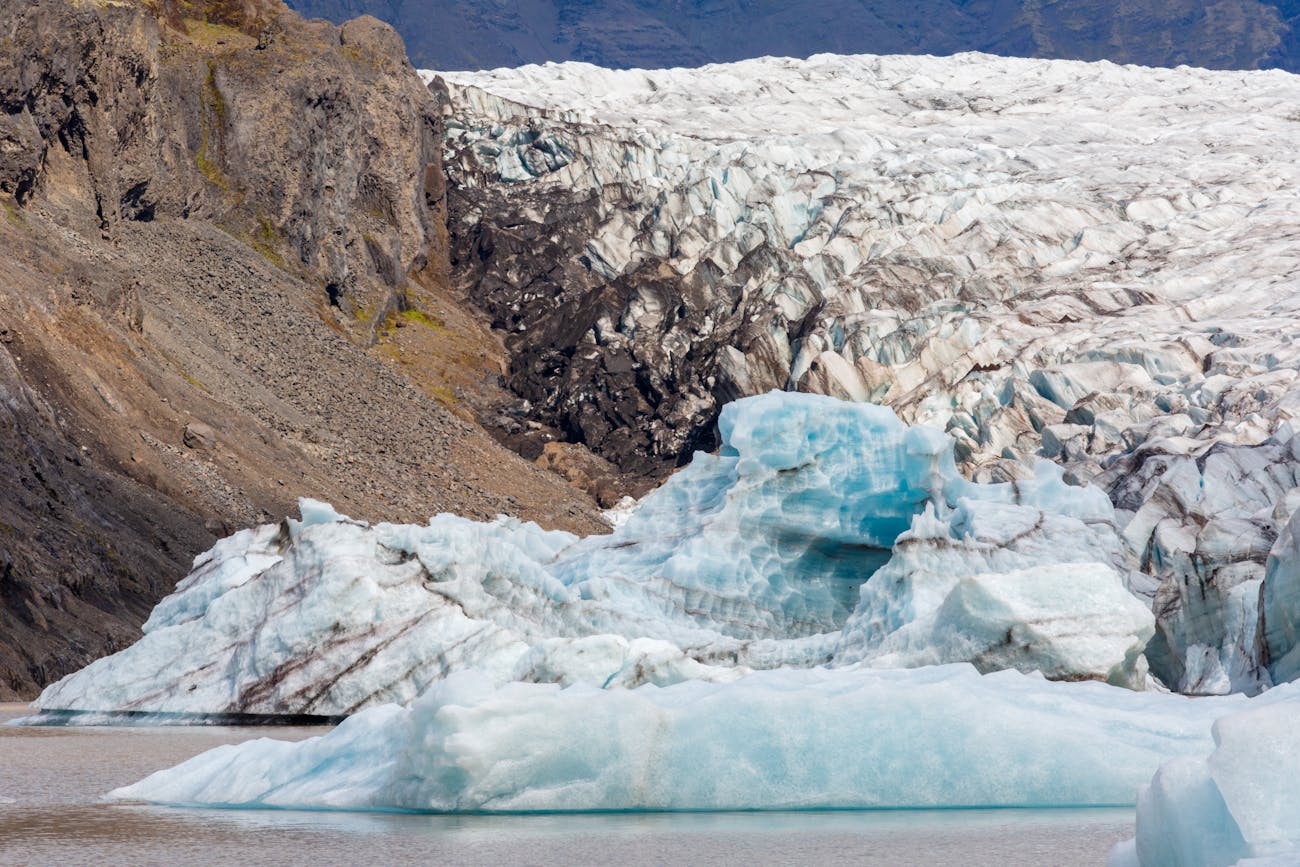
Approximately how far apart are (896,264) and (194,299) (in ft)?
91.3

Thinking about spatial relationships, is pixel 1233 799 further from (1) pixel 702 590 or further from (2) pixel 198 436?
(2) pixel 198 436

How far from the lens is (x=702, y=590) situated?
58.6ft

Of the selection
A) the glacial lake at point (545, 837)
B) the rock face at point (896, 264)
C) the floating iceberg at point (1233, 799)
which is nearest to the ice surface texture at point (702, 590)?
the glacial lake at point (545, 837)

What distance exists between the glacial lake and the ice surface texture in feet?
16.9

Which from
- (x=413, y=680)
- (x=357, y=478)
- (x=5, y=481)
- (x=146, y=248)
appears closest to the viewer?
(x=413, y=680)

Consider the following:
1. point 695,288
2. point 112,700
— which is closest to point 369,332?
point 695,288

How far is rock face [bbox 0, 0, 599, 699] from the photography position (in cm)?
2852

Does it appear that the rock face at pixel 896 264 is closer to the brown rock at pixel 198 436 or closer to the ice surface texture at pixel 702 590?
the ice surface texture at pixel 702 590

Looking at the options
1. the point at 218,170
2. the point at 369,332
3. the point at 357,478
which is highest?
the point at 218,170

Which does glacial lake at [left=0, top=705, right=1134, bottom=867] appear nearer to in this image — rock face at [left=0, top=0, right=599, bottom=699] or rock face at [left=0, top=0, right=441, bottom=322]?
rock face at [left=0, top=0, right=599, bottom=699]

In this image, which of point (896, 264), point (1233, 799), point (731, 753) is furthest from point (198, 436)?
point (1233, 799)

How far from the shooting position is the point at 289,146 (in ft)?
186

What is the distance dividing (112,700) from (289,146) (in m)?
44.1

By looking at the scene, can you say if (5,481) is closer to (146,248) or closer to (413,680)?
(413,680)
